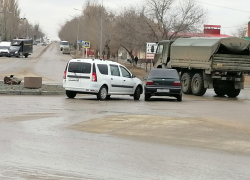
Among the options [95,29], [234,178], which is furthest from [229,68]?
[95,29]

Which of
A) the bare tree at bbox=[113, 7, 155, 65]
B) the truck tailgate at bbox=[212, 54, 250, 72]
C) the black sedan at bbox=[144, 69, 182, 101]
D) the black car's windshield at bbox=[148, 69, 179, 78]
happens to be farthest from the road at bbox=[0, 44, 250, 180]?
the bare tree at bbox=[113, 7, 155, 65]

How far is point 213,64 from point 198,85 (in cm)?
179

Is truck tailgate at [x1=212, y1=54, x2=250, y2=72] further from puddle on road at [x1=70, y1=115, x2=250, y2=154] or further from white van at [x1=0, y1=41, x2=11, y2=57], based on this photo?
white van at [x1=0, y1=41, x2=11, y2=57]

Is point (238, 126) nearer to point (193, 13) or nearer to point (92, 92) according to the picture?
point (92, 92)

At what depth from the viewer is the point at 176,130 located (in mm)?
12219

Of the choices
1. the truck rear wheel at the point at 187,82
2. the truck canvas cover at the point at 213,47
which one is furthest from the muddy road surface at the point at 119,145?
the truck rear wheel at the point at 187,82

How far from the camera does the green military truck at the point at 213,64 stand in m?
25.7

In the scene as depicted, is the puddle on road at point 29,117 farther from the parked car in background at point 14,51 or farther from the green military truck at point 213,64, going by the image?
the parked car in background at point 14,51

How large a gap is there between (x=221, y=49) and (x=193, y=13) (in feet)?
95.0

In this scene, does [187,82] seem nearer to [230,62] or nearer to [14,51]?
[230,62]

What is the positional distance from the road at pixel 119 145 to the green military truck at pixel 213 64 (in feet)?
31.9

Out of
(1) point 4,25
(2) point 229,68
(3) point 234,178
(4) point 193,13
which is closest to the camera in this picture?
(3) point 234,178

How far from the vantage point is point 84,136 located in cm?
1095

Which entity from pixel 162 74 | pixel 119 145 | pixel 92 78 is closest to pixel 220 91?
pixel 162 74
